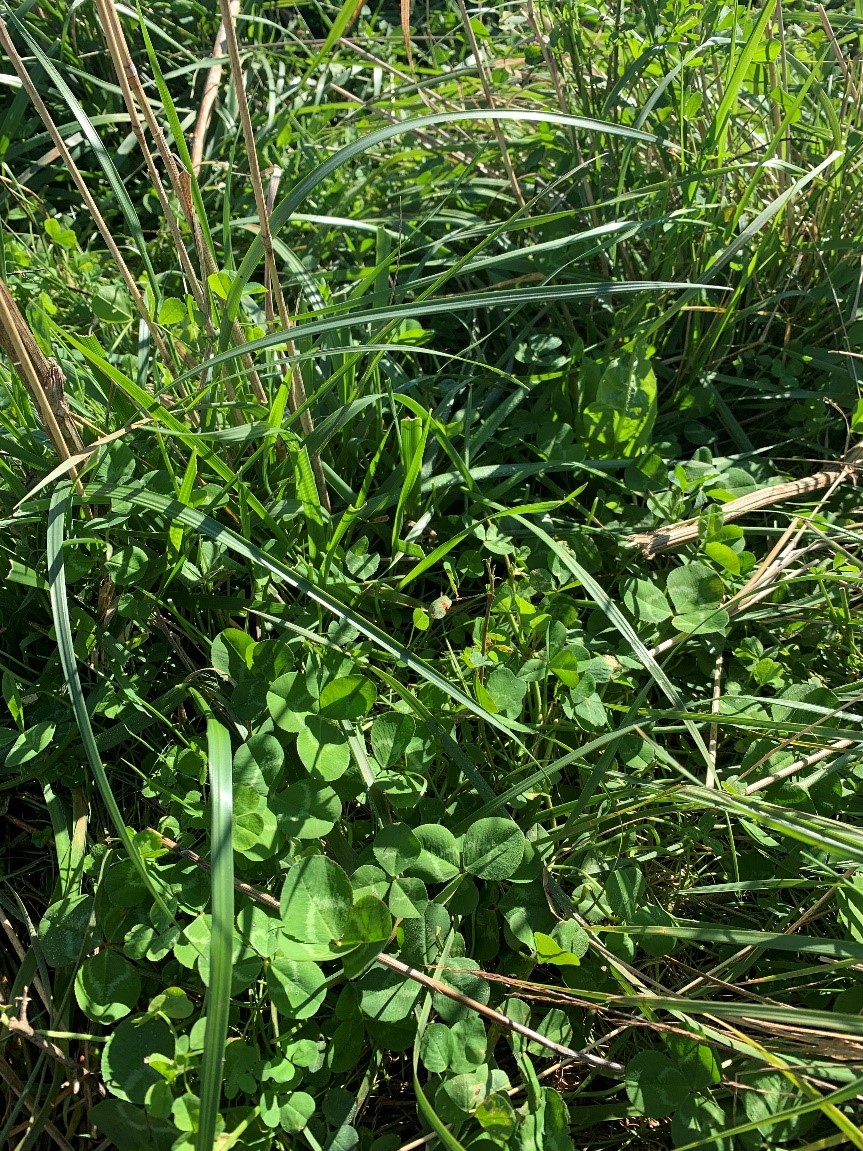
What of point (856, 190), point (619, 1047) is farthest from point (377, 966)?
point (856, 190)

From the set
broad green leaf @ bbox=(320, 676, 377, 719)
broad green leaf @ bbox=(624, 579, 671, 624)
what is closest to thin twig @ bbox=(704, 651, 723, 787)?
broad green leaf @ bbox=(624, 579, 671, 624)

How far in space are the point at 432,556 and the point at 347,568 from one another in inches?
6.5

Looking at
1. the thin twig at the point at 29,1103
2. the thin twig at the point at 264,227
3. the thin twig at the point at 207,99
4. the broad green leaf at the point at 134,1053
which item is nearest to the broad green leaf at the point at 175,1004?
the broad green leaf at the point at 134,1053

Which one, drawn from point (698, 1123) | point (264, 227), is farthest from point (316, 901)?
point (264, 227)

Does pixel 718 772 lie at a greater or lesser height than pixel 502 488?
lesser

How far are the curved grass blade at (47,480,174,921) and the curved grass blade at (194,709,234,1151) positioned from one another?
0.39 ft

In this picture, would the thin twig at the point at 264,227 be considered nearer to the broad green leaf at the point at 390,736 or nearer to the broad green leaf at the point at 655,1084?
the broad green leaf at the point at 390,736

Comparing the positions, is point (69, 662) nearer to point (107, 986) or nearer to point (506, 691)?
point (107, 986)

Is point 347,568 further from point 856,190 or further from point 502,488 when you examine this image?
point 856,190

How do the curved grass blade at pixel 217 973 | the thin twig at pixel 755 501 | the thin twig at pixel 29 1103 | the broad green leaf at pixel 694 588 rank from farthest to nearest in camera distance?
the thin twig at pixel 755 501 → the broad green leaf at pixel 694 588 → the thin twig at pixel 29 1103 → the curved grass blade at pixel 217 973

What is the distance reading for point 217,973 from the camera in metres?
0.93

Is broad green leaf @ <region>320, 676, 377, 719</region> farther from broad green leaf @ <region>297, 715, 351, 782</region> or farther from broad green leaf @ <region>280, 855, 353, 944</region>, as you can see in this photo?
broad green leaf @ <region>280, 855, 353, 944</region>

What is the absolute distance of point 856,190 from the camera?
1869 millimetres

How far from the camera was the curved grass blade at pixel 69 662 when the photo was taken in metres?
1.05
